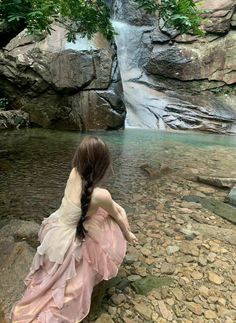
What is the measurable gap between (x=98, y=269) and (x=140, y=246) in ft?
3.67

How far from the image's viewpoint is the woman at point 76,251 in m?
2.03

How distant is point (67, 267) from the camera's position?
210 centimetres

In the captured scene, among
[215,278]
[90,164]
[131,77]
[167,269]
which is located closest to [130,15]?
[131,77]

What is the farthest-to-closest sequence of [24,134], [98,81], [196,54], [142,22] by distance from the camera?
[142,22] → [196,54] → [98,81] → [24,134]

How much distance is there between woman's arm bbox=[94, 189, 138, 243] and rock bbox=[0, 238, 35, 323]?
0.83 meters

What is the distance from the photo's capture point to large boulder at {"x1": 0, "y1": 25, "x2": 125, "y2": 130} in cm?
1033

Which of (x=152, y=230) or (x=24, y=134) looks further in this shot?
(x=24, y=134)

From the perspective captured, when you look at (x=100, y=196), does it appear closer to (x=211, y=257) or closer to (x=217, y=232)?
(x=211, y=257)

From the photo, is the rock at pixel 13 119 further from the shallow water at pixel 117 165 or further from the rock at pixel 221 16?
the rock at pixel 221 16

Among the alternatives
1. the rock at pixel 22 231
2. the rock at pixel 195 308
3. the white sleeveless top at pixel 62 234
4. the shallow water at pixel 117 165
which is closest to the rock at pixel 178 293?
the rock at pixel 195 308

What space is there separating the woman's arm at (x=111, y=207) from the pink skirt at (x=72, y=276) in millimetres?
61

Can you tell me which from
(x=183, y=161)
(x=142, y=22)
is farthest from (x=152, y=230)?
(x=142, y=22)

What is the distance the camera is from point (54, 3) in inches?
128

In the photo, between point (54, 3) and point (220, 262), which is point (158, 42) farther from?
point (220, 262)
